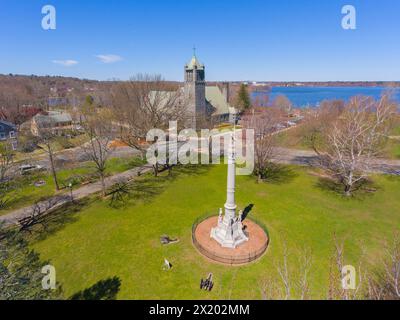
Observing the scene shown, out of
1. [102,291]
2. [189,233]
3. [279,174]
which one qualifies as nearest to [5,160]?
[102,291]

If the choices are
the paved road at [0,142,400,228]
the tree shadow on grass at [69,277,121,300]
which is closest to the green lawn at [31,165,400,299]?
the tree shadow on grass at [69,277,121,300]

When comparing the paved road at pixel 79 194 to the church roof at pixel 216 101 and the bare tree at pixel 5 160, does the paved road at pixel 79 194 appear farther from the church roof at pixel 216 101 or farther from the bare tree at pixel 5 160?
the church roof at pixel 216 101

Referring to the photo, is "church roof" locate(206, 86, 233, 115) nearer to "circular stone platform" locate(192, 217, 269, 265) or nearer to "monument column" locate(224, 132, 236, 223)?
"circular stone platform" locate(192, 217, 269, 265)

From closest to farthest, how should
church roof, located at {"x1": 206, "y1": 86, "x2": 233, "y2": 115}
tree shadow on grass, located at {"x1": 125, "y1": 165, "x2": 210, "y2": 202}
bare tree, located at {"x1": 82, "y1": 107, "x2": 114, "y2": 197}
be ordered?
bare tree, located at {"x1": 82, "y1": 107, "x2": 114, "y2": 197}, tree shadow on grass, located at {"x1": 125, "y1": 165, "x2": 210, "y2": 202}, church roof, located at {"x1": 206, "y1": 86, "x2": 233, "y2": 115}

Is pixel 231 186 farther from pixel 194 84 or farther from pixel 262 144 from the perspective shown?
pixel 194 84

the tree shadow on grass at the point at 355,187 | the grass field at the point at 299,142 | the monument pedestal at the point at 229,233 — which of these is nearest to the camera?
the monument pedestal at the point at 229,233

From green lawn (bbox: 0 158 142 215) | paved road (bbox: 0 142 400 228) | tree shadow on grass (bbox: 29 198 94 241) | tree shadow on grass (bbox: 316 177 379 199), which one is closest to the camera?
tree shadow on grass (bbox: 29 198 94 241)

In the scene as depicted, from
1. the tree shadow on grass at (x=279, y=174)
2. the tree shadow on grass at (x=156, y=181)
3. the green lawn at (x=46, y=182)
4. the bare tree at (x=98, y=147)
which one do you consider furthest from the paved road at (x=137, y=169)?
the tree shadow on grass at (x=279, y=174)

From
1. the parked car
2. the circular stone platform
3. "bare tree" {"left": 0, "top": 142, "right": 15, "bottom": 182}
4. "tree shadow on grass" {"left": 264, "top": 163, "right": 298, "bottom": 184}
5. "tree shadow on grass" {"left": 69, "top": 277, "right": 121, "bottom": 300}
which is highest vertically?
"bare tree" {"left": 0, "top": 142, "right": 15, "bottom": 182}
